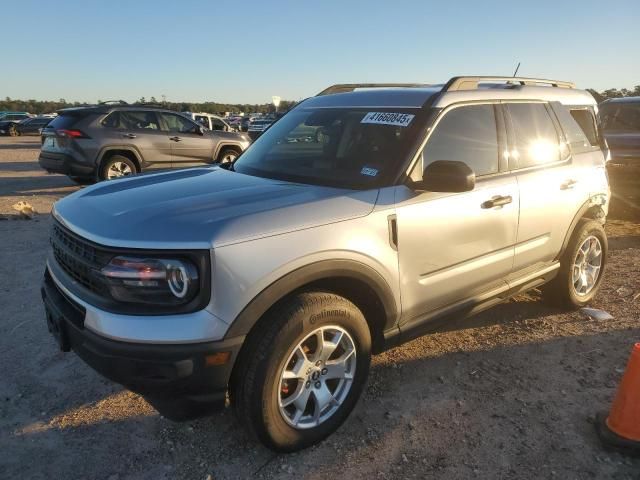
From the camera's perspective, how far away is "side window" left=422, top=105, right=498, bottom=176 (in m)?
3.26

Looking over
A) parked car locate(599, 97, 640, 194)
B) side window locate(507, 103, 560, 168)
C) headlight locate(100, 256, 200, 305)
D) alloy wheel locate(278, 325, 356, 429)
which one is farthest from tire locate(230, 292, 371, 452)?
parked car locate(599, 97, 640, 194)

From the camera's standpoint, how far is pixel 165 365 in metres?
2.21

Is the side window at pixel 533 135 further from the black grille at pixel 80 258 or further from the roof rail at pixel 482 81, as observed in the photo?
the black grille at pixel 80 258

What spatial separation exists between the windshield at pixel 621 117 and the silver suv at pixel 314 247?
6923 millimetres

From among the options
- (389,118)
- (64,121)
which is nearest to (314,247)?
(389,118)

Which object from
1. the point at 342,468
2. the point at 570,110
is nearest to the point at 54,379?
the point at 342,468

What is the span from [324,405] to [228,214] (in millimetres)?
1191

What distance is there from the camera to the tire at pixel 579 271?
14.5 feet

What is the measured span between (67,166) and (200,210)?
863 cm

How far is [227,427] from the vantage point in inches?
118

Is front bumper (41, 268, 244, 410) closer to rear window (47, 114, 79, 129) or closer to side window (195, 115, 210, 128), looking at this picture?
rear window (47, 114, 79, 129)

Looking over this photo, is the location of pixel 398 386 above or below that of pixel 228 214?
below

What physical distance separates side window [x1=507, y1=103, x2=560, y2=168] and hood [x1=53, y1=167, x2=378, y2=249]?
1602 mm

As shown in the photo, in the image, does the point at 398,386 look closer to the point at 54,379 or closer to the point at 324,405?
the point at 324,405
